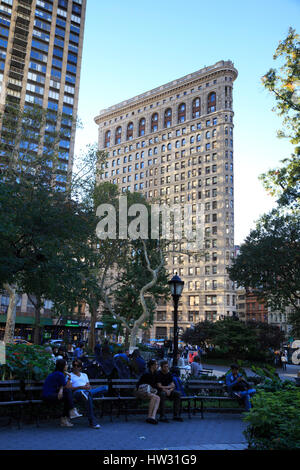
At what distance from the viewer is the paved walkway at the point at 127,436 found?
6.41m

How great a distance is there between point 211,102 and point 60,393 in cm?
8812

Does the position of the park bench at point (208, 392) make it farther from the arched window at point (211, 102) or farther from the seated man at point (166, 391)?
the arched window at point (211, 102)

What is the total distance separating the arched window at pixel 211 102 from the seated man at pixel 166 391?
277 feet

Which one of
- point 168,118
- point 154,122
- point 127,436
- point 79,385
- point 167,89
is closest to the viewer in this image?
point 127,436

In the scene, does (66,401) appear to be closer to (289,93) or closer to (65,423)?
(65,423)

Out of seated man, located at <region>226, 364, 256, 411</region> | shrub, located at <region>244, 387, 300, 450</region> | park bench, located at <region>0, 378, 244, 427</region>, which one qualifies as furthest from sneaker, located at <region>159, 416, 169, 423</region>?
shrub, located at <region>244, 387, 300, 450</region>

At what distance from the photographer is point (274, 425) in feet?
16.5

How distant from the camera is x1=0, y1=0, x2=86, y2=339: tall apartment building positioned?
64750 millimetres

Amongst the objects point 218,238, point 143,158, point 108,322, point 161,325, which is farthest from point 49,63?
point 161,325

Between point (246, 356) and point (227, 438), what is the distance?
1031 inches

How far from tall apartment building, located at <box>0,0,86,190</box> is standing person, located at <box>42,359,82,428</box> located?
57.7 m

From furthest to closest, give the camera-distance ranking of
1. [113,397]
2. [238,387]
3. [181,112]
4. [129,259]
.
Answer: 1. [181,112]
2. [129,259]
3. [238,387]
4. [113,397]

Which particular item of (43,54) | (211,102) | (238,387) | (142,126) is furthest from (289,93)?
(142,126)

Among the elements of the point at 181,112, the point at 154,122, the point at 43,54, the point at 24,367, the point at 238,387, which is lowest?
the point at 238,387
